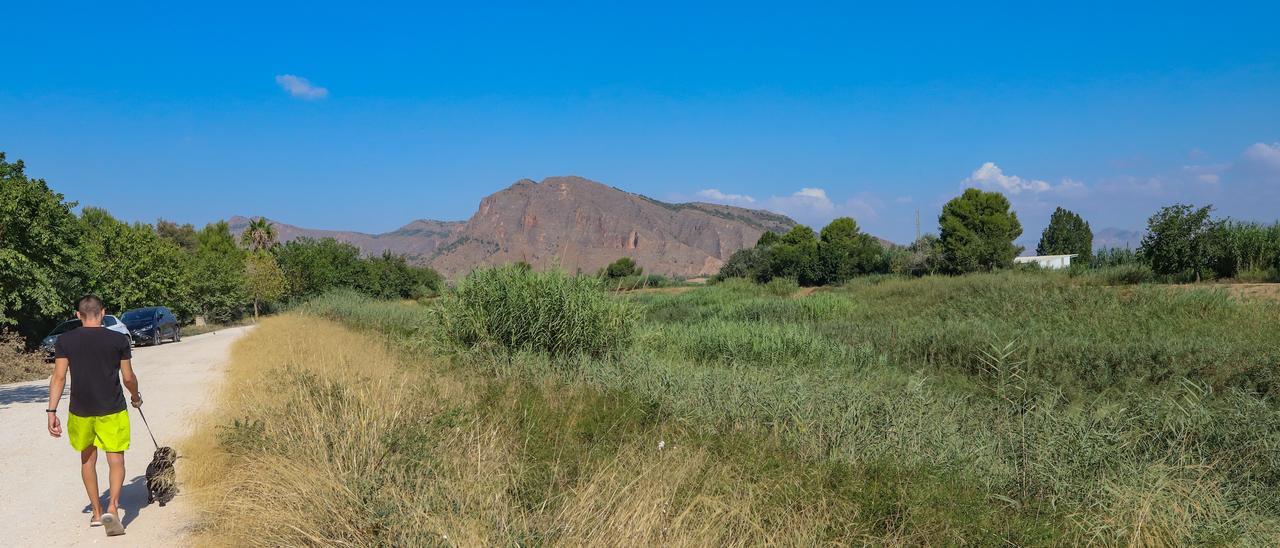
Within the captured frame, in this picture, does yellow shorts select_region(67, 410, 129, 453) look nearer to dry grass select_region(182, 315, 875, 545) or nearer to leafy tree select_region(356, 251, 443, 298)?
dry grass select_region(182, 315, 875, 545)

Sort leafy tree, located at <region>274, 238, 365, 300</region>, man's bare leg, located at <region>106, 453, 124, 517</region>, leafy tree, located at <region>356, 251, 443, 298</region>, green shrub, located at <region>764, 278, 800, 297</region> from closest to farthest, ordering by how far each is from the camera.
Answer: man's bare leg, located at <region>106, 453, 124, 517</region>
green shrub, located at <region>764, 278, 800, 297</region>
leafy tree, located at <region>274, 238, 365, 300</region>
leafy tree, located at <region>356, 251, 443, 298</region>

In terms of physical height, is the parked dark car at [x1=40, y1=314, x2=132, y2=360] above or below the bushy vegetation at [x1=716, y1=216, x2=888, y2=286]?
below

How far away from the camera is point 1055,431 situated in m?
6.23

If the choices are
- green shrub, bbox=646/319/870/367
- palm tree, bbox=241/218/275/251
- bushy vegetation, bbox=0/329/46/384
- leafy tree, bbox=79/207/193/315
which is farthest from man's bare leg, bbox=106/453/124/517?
palm tree, bbox=241/218/275/251

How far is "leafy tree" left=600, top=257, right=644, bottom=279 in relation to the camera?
1206cm

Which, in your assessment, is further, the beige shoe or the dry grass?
the beige shoe

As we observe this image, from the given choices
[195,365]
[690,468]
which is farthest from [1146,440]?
[195,365]

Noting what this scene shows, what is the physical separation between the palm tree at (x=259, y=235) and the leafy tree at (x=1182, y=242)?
7141cm

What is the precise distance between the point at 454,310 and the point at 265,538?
7050mm

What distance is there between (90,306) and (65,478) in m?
2.29

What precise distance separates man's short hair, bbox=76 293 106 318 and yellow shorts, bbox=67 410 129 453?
79 cm

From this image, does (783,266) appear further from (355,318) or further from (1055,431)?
(1055,431)

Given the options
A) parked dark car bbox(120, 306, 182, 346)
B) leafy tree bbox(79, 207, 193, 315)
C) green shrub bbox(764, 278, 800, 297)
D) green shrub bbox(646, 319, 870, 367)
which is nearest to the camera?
green shrub bbox(646, 319, 870, 367)

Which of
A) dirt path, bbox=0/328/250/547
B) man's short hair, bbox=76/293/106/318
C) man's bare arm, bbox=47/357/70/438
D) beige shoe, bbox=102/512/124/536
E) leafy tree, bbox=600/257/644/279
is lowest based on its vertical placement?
dirt path, bbox=0/328/250/547
